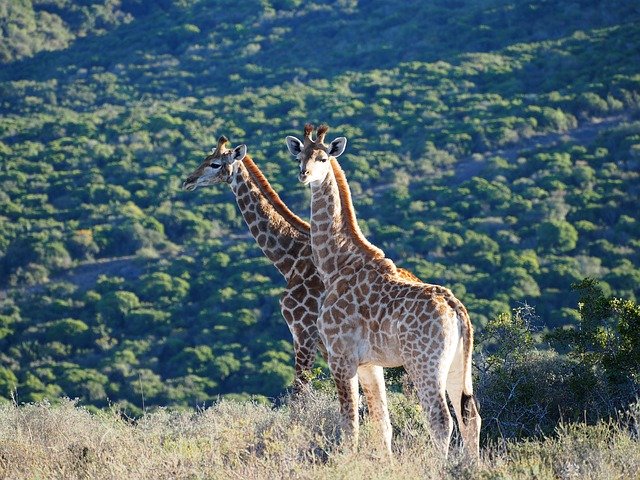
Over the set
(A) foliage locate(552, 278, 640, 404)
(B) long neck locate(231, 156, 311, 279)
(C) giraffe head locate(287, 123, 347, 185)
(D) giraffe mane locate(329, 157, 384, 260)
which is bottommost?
(A) foliage locate(552, 278, 640, 404)

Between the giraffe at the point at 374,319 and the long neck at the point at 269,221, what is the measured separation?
145 cm

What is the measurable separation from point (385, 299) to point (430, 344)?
847 millimetres

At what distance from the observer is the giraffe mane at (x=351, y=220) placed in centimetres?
1120

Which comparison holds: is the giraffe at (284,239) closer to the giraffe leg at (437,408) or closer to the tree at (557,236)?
the giraffe leg at (437,408)

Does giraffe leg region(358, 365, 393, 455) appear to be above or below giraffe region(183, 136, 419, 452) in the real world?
below

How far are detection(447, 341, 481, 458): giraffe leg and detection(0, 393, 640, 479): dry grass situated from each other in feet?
0.69

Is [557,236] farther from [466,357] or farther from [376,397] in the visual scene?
[466,357]

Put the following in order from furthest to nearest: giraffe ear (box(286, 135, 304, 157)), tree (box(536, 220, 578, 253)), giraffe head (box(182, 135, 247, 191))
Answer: tree (box(536, 220, 578, 253)), giraffe head (box(182, 135, 247, 191)), giraffe ear (box(286, 135, 304, 157))

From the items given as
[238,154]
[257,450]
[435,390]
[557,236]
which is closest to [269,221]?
[238,154]

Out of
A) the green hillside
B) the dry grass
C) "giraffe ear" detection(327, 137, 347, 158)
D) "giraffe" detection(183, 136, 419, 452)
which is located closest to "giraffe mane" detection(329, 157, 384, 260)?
"giraffe ear" detection(327, 137, 347, 158)

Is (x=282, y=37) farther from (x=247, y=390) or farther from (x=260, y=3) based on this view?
(x=247, y=390)

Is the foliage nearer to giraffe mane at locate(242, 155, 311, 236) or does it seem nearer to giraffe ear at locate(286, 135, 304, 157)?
giraffe mane at locate(242, 155, 311, 236)

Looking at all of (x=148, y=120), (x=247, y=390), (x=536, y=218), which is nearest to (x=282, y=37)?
(x=148, y=120)

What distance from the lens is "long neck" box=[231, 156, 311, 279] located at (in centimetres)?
1313
